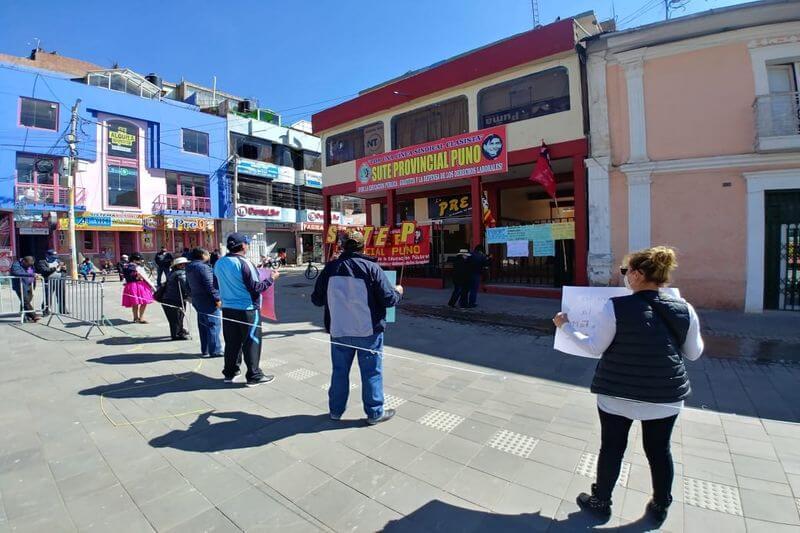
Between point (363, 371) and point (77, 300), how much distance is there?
798 centimetres

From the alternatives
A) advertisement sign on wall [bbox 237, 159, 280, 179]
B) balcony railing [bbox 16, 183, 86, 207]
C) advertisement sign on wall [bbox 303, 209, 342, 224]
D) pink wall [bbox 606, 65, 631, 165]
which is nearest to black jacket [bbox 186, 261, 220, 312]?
pink wall [bbox 606, 65, 631, 165]

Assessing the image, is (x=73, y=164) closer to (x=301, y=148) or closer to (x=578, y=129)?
(x=301, y=148)

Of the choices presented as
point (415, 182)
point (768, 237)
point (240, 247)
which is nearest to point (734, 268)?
point (768, 237)

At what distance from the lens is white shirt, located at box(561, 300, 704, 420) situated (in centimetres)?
216

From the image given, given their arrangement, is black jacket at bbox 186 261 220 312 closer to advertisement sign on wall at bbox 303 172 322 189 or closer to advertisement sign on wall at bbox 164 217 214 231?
advertisement sign on wall at bbox 164 217 214 231

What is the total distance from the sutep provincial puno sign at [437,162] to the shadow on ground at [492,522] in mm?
10548

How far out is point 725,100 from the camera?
905 centimetres

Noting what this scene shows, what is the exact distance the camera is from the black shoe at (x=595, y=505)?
235 cm

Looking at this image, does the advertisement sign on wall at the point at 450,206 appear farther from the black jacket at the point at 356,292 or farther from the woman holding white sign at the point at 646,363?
the woman holding white sign at the point at 646,363

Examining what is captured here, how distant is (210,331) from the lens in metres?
5.86

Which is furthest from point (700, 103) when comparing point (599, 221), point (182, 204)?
point (182, 204)

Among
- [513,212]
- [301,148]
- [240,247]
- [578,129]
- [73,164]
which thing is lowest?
[240,247]

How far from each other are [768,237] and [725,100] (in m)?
3.32

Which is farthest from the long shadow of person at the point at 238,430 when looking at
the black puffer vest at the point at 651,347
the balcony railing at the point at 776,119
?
the balcony railing at the point at 776,119
